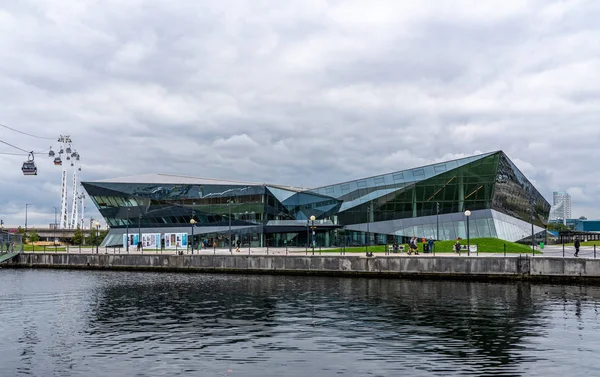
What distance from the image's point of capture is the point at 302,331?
24.6 m

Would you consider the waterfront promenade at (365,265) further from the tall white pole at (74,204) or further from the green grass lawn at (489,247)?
the tall white pole at (74,204)

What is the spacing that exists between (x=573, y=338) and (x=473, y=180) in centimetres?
5229

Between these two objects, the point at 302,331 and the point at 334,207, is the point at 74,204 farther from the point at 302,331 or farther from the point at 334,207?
the point at 302,331

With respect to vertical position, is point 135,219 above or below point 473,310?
above

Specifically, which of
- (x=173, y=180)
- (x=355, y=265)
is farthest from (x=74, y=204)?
(x=355, y=265)

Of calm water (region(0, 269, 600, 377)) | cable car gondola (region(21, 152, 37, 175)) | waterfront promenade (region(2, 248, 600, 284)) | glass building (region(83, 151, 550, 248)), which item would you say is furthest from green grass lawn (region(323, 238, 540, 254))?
cable car gondola (region(21, 152, 37, 175))

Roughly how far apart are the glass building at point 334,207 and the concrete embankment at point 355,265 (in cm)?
1066

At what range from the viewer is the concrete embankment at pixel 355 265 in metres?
44.0

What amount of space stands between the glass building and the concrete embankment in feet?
35.0

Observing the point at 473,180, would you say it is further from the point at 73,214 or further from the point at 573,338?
the point at 73,214

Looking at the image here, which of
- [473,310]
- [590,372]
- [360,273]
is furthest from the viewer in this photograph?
[360,273]

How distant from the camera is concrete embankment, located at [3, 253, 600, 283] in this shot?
44000 millimetres

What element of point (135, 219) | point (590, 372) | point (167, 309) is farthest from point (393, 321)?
point (135, 219)

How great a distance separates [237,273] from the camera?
5556 centimetres
